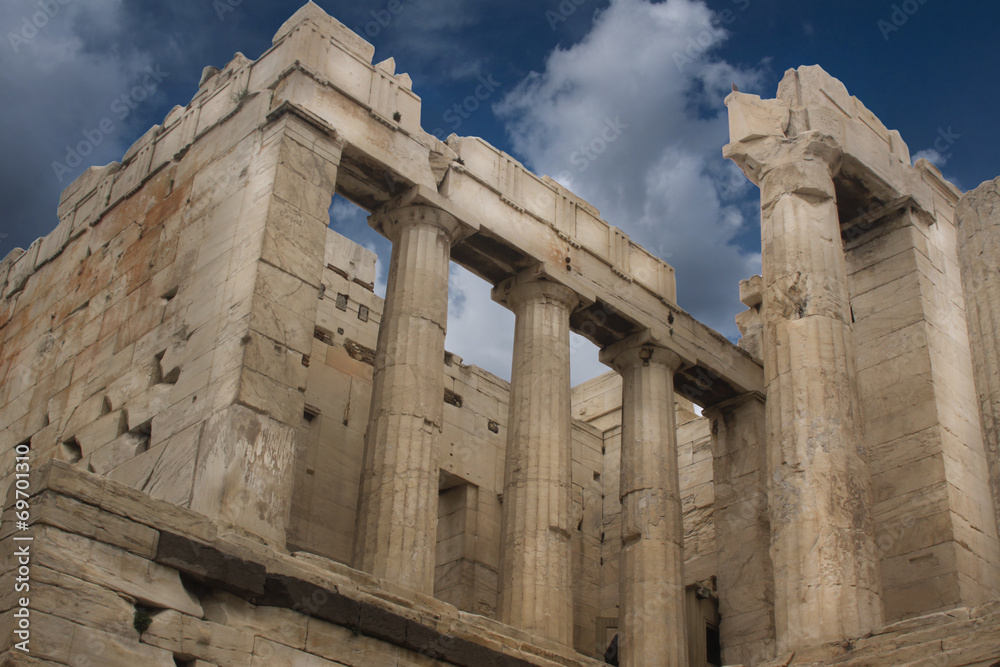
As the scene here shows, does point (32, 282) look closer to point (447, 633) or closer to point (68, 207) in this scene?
point (68, 207)

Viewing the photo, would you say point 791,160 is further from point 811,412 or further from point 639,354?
point 639,354

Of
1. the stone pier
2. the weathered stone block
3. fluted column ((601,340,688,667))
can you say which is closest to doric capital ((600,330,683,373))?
fluted column ((601,340,688,667))

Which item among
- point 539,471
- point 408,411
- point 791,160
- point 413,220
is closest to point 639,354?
point 539,471

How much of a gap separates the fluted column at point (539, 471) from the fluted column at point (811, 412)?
3.51 meters

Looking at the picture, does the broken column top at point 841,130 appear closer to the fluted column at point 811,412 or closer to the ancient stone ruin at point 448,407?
the ancient stone ruin at point 448,407

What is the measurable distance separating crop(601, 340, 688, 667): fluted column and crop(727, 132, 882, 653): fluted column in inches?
151

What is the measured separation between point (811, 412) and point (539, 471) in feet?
14.5

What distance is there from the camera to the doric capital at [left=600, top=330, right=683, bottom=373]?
2217cm

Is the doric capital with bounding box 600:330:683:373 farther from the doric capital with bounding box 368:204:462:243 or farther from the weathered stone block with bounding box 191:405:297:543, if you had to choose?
the weathered stone block with bounding box 191:405:297:543

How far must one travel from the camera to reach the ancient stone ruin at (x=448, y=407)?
1305cm

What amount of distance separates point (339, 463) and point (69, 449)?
5.05m

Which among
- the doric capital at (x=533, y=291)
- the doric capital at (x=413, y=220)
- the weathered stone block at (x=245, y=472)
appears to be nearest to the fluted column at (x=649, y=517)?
the doric capital at (x=533, y=291)

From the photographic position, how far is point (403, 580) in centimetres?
1567

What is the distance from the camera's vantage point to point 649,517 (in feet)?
66.2
